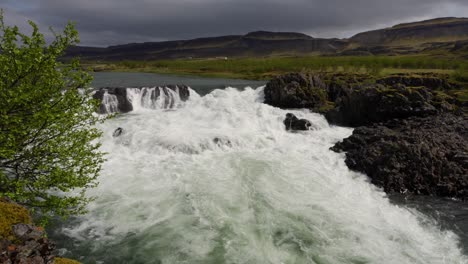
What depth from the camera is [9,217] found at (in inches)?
429

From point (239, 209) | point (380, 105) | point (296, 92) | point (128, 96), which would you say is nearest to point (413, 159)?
point (239, 209)

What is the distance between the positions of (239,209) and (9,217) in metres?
13.2

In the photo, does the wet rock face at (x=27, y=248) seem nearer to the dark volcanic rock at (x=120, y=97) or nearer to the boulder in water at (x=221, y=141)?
the boulder in water at (x=221, y=141)

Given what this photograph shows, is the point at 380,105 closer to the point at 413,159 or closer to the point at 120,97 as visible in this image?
the point at 413,159

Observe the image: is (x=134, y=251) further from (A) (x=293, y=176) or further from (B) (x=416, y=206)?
(B) (x=416, y=206)

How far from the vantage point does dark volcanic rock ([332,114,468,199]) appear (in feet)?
84.4

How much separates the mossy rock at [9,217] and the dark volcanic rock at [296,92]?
160 ft

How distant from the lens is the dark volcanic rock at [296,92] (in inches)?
2210

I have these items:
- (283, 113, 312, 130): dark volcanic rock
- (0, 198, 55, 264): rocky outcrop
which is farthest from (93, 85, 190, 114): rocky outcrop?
(0, 198, 55, 264): rocky outcrop

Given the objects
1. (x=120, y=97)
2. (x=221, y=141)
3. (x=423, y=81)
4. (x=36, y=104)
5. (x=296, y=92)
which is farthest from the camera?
(x=423, y=81)

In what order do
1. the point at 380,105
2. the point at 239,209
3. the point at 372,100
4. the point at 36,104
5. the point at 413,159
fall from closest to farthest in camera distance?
the point at 36,104 → the point at 239,209 → the point at 413,159 → the point at 380,105 → the point at 372,100

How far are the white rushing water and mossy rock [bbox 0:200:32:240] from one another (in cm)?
493

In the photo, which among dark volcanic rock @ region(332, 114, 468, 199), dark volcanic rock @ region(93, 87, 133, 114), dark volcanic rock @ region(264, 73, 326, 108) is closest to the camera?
dark volcanic rock @ region(332, 114, 468, 199)

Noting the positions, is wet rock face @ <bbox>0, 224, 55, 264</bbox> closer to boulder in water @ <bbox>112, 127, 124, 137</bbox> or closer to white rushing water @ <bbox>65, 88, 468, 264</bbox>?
white rushing water @ <bbox>65, 88, 468, 264</bbox>
